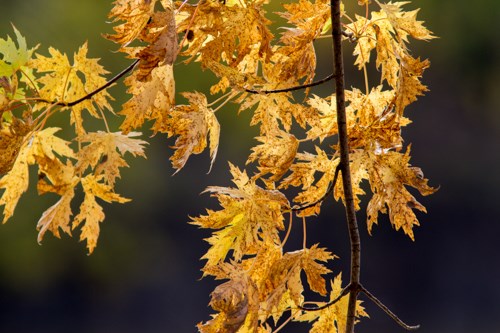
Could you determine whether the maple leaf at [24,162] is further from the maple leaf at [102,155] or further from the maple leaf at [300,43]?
the maple leaf at [300,43]

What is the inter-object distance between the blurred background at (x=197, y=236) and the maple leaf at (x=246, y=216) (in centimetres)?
545

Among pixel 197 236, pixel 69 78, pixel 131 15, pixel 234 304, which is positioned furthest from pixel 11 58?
pixel 197 236

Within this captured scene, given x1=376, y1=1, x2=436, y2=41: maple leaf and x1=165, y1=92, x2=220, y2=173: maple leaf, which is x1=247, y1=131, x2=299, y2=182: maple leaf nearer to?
x1=165, y1=92, x2=220, y2=173: maple leaf

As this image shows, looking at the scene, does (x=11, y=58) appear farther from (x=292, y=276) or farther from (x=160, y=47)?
(x=292, y=276)

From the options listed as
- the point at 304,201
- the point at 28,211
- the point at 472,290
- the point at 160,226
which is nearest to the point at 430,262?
the point at 472,290

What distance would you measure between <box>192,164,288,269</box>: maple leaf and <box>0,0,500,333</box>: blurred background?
545 centimetres

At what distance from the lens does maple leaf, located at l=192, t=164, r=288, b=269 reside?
104 cm

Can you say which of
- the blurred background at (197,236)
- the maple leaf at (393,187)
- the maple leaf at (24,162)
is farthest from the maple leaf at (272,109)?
the blurred background at (197,236)

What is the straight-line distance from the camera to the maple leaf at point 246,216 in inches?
40.8

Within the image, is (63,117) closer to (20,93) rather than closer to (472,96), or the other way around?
(472,96)

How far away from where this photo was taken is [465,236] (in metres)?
7.54

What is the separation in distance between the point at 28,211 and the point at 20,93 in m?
6.25

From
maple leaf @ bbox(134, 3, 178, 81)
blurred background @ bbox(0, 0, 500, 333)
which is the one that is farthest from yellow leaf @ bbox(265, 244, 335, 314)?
blurred background @ bbox(0, 0, 500, 333)

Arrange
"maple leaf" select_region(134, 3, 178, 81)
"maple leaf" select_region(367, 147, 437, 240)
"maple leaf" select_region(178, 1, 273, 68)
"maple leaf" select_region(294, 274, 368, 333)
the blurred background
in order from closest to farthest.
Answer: "maple leaf" select_region(134, 3, 178, 81) < "maple leaf" select_region(178, 1, 273, 68) < "maple leaf" select_region(367, 147, 437, 240) < "maple leaf" select_region(294, 274, 368, 333) < the blurred background
